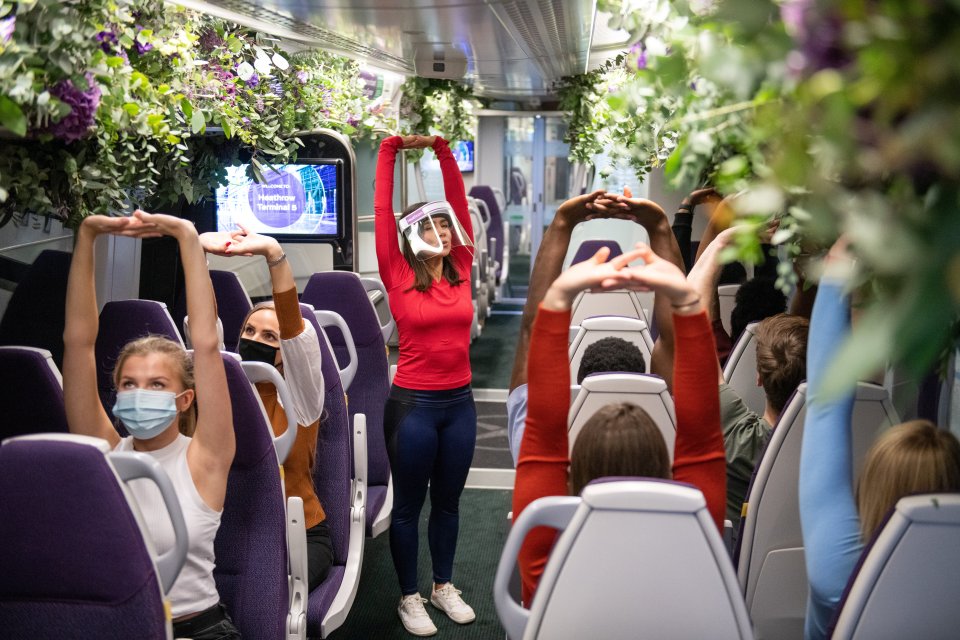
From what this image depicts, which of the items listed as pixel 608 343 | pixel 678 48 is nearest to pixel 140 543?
pixel 678 48

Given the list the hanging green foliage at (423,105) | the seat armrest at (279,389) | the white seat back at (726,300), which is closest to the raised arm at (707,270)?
the seat armrest at (279,389)

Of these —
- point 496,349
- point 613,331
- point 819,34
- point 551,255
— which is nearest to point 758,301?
point 613,331

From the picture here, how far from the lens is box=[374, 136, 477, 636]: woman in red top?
367 cm

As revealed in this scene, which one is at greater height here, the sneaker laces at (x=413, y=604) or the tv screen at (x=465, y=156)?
the tv screen at (x=465, y=156)

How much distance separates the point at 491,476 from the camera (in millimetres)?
5965

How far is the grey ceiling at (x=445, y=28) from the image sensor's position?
12.2 ft

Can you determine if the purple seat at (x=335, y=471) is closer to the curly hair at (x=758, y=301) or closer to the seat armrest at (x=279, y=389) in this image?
the seat armrest at (x=279, y=389)

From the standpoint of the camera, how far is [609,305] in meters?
5.19

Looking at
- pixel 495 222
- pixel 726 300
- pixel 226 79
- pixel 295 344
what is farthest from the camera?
pixel 495 222

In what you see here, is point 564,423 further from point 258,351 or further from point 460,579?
point 460,579

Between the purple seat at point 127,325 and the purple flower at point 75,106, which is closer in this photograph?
the purple flower at point 75,106

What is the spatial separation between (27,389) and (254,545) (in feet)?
2.53

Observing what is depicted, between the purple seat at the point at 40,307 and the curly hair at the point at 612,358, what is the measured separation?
2.16 m

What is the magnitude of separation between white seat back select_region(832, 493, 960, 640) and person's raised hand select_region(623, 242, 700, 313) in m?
0.55
